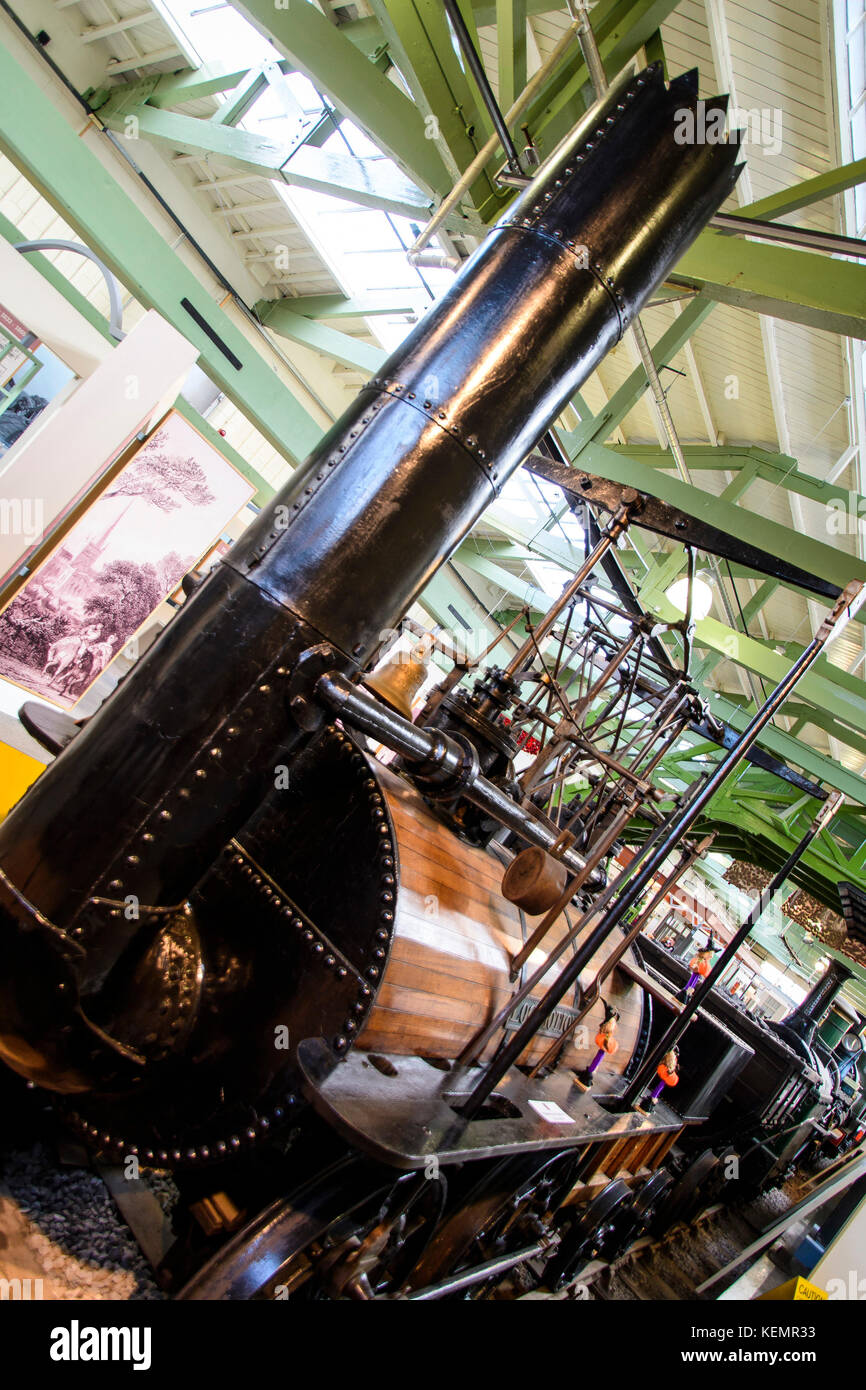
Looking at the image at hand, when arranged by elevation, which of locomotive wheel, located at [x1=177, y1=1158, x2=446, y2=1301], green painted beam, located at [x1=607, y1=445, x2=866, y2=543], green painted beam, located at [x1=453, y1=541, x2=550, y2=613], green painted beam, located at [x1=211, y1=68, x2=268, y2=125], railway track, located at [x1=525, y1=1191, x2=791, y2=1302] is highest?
green painted beam, located at [x1=607, y1=445, x2=866, y2=543]

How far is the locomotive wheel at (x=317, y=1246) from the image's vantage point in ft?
5.87

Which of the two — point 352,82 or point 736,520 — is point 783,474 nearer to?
point 736,520

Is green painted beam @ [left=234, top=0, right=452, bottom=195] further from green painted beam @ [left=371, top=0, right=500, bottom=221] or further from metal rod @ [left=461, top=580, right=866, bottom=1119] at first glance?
metal rod @ [left=461, top=580, right=866, bottom=1119]

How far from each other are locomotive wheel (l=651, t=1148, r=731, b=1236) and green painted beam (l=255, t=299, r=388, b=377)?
29.8ft

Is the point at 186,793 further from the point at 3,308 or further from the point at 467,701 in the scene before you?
the point at 3,308

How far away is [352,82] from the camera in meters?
4.06

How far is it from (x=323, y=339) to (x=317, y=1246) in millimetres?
10789

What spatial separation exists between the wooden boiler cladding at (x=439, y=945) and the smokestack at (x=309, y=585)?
76 centimetres

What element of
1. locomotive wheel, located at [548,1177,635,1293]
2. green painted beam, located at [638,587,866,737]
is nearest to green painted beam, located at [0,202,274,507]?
green painted beam, located at [638,587,866,737]

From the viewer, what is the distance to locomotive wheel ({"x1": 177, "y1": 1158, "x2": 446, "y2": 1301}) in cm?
179

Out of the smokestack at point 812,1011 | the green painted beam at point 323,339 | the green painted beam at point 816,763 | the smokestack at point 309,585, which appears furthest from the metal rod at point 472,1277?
the green painted beam at point 323,339

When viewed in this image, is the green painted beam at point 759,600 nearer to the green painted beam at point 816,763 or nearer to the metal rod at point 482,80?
the green painted beam at point 816,763

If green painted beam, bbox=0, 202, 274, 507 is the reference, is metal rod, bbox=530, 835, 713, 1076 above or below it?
below
